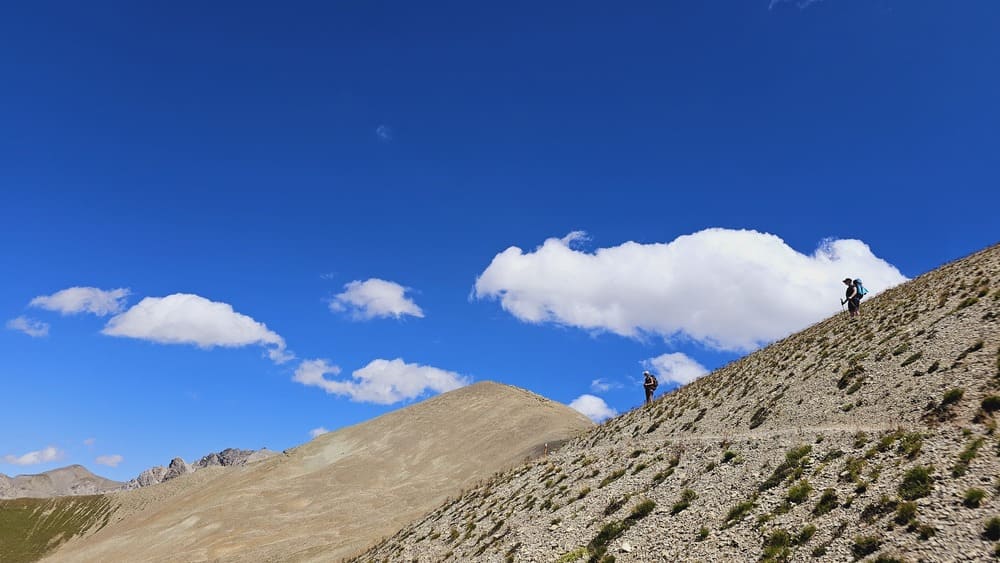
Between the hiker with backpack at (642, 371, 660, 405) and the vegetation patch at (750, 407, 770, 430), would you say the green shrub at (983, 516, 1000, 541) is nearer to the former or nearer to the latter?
the vegetation patch at (750, 407, 770, 430)

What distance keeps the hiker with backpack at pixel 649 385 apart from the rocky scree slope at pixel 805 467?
419cm

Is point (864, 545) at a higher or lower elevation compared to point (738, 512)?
lower

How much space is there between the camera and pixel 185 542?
5853cm

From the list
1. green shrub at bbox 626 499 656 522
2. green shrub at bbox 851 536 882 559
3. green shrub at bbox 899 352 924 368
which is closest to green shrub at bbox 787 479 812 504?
green shrub at bbox 851 536 882 559

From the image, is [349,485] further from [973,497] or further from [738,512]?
[973,497]

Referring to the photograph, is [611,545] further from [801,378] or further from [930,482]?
[801,378]

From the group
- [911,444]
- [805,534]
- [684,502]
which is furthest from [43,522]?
[911,444]

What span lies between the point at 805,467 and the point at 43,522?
553 ft

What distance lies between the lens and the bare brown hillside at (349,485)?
52.6 m

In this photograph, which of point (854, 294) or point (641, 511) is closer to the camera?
point (641, 511)

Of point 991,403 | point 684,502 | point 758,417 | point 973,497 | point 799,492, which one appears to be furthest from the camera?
point 758,417

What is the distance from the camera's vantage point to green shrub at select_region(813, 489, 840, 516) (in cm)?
1664

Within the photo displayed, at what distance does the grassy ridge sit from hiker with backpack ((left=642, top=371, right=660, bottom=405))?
124924mm

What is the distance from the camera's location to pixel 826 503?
16969 millimetres
